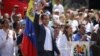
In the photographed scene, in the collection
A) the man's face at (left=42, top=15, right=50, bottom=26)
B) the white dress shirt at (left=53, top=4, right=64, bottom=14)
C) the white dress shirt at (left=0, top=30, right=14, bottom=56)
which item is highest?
the white dress shirt at (left=53, top=4, right=64, bottom=14)

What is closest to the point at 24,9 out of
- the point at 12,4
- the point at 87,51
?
the point at 12,4

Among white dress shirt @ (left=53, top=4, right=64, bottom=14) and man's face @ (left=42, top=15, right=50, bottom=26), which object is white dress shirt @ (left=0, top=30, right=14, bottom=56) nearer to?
man's face @ (left=42, top=15, right=50, bottom=26)

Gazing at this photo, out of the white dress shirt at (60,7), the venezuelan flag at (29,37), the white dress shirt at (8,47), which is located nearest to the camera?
the white dress shirt at (8,47)

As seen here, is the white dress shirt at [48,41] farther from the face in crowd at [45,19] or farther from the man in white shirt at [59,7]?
the man in white shirt at [59,7]

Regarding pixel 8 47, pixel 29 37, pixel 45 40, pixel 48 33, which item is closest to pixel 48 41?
pixel 45 40

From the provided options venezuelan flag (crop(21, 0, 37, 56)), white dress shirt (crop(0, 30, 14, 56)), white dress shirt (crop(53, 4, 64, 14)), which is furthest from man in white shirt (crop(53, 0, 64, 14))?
white dress shirt (crop(0, 30, 14, 56))

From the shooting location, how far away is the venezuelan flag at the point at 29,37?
13.9m

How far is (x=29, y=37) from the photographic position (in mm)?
14203

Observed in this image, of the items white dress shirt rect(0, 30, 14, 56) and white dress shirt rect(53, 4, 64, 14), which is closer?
white dress shirt rect(0, 30, 14, 56)

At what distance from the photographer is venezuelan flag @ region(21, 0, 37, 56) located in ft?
45.7

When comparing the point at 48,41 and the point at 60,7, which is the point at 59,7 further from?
the point at 48,41

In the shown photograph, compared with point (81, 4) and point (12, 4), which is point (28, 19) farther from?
point (81, 4)

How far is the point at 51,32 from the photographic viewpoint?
45.1 ft

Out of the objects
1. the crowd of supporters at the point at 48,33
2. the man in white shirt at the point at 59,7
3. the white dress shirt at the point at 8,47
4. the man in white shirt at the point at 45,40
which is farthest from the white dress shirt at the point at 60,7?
the white dress shirt at the point at 8,47
